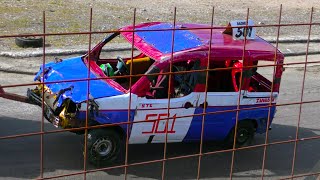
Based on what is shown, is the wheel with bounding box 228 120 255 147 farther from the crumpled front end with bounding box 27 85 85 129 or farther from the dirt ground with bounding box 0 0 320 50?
the dirt ground with bounding box 0 0 320 50

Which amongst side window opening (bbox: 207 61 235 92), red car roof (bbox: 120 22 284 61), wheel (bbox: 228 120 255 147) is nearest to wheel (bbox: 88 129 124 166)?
red car roof (bbox: 120 22 284 61)

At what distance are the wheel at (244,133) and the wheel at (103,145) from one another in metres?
1.57

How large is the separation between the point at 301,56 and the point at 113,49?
4.53 meters

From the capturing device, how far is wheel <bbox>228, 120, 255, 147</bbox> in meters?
8.10

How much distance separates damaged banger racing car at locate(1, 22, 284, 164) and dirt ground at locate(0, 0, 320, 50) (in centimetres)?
615

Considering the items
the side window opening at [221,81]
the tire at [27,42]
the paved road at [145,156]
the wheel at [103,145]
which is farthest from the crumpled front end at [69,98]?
the tire at [27,42]

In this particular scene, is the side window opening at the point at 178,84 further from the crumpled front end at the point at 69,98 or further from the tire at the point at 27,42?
the tire at the point at 27,42

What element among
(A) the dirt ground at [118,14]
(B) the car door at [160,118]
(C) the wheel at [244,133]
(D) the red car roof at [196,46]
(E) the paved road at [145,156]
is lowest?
(E) the paved road at [145,156]

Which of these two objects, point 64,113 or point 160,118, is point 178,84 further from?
point 64,113

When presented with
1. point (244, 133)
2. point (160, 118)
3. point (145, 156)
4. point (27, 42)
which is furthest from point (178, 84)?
point (27, 42)

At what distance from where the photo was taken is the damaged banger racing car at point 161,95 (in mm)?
7133

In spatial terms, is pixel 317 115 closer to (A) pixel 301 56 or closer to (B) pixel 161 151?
(B) pixel 161 151

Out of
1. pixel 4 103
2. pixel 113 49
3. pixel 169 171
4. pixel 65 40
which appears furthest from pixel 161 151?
pixel 65 40

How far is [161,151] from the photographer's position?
8.03 meters
